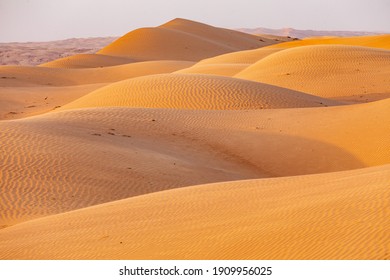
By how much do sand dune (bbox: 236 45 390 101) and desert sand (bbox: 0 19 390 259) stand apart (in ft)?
0.28

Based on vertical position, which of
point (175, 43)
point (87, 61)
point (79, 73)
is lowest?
point (79, 73)

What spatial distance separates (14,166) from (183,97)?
11.7 metres

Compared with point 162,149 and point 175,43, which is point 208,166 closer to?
point 162,149

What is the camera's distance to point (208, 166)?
653 inches

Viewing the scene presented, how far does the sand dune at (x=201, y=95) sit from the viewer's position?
2483cm

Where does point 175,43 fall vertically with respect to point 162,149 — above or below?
above

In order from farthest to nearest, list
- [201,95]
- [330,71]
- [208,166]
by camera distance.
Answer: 1. [330,71]
2. [201,95]
3. [208,166]

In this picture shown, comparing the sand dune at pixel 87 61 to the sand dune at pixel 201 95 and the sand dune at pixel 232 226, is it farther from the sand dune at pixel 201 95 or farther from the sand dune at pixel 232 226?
the sand dune at pixel 232 226

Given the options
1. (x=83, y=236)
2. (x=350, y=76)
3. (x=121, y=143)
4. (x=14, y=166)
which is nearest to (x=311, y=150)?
(x=121, y=143)

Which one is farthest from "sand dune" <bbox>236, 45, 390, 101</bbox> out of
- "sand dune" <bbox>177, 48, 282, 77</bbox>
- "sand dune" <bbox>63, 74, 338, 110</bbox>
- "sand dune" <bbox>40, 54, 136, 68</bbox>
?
"sand dune" <bbox>40, 54, 136, 68</bbox>

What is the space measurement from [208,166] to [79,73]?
3411 centimetres

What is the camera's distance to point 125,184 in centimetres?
1436

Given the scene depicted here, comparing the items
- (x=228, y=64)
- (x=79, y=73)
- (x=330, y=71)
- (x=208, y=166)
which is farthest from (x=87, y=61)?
(x=208, y=166)

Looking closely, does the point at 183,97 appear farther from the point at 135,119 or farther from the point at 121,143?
the point at 121,143
